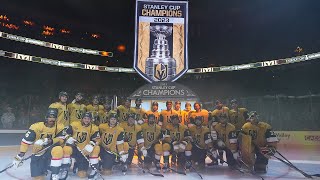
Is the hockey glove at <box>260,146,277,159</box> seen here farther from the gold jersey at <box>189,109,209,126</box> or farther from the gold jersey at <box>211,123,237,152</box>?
the gold jersey at <box>189,109,209,126</box>

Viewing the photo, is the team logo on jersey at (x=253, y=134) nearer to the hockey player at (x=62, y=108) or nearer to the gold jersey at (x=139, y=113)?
the gold jersey at (x=139, y=113)

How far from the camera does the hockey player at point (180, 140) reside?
18.5 ft

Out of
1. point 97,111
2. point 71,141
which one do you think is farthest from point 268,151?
point 71,141

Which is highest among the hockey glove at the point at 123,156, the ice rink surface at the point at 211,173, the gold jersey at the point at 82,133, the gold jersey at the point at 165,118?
the gold jersey at the point at 165,118

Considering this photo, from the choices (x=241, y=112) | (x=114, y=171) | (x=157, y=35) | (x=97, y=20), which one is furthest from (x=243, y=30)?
(x=114, y=171)

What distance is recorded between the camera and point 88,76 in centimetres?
2275

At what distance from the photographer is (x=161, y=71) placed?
838 centimetres

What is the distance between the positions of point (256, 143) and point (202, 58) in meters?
17.6

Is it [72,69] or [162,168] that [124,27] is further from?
[162,168]

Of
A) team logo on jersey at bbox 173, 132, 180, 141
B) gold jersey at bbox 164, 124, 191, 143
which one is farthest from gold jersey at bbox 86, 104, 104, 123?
team logo on jersey at bbox 173, 132, 180, 141

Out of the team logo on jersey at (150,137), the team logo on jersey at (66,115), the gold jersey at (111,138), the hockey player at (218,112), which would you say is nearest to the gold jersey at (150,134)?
the team logo on jersey at (150,137)

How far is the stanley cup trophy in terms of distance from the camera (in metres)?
8.37

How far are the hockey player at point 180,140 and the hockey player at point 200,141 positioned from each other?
0.11 meters

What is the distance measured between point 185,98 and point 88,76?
1594 centimetres
